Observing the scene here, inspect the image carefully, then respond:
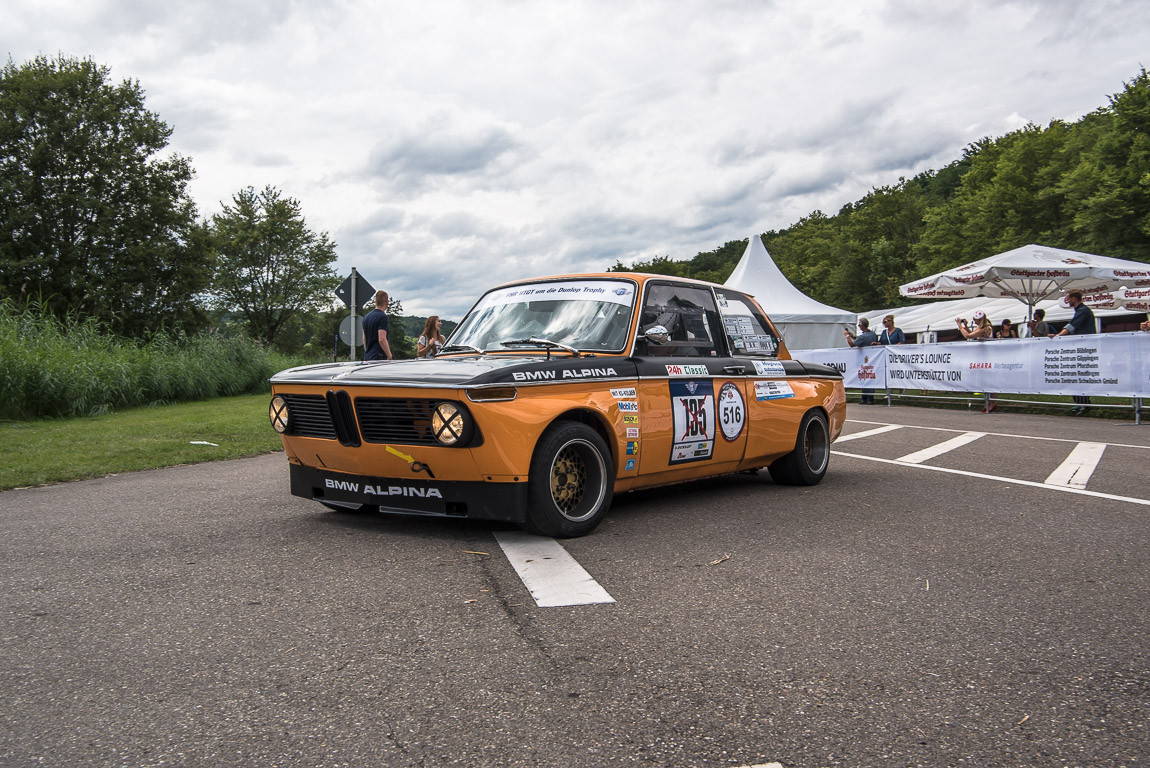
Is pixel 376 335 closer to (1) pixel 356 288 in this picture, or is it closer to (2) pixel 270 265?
(1) pixel 356 288

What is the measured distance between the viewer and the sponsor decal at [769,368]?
21.4ft

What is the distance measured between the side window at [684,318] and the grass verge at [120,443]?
5.59 metres

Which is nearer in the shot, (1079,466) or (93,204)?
(1079,466)

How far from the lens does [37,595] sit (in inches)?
148

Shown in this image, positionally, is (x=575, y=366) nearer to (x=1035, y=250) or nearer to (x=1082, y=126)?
(x=1035, y=250)

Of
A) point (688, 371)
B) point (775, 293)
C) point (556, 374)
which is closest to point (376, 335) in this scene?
point (688, 371)

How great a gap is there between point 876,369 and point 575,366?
52.1 ft

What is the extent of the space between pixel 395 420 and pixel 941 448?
7191 millimetres

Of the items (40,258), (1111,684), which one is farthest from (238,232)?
(1111,684)

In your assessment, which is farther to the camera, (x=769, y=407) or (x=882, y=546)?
(x=769, y=407)

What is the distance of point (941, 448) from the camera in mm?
9711

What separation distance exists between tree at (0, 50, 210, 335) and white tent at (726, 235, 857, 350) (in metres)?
26.6

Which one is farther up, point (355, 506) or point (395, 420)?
point (395, 420)

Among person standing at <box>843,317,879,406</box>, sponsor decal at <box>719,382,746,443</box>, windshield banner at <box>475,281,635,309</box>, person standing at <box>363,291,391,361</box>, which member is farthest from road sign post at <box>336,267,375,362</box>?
person standing at <box>843,317,879,406</box>
